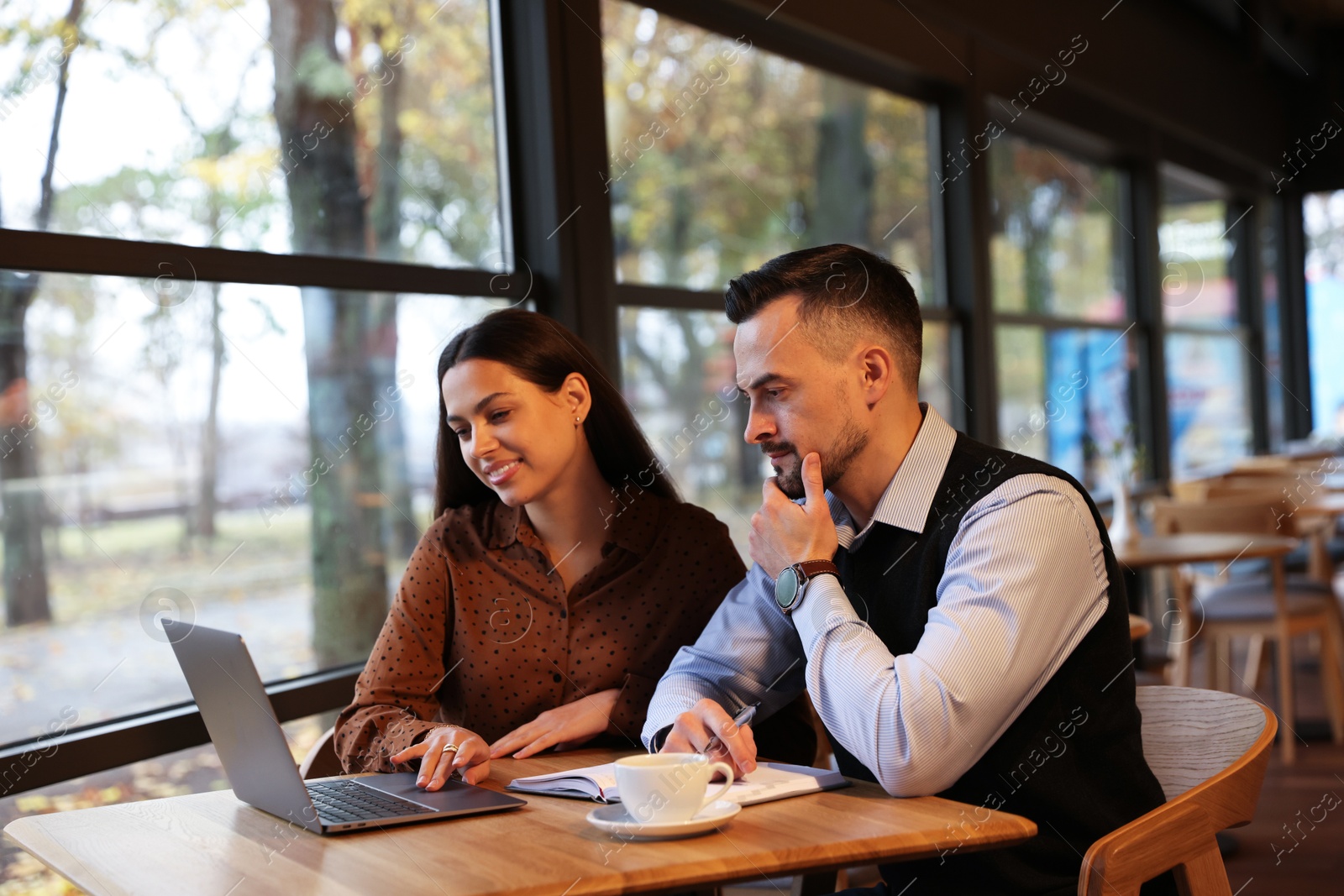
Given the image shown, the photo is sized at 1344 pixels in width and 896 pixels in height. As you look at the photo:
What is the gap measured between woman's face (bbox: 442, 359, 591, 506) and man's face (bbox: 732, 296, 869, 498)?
0.43 m

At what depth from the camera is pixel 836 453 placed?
5.17 ft

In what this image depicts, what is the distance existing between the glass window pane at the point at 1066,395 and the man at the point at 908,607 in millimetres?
3614

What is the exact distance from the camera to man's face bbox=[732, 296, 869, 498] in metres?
1.57

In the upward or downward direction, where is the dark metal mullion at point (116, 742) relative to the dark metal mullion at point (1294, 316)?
downward

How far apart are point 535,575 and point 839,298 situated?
0.70 metres

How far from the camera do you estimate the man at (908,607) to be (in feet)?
4.29

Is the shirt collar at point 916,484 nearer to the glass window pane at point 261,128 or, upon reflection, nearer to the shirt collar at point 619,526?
Answer: the shirt collar at point 619,526

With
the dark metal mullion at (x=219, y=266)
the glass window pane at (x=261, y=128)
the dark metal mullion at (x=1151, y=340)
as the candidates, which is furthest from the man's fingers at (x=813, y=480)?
the dark metal mullion at (x=1151, y=340)

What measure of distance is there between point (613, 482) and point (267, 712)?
91 centimetres

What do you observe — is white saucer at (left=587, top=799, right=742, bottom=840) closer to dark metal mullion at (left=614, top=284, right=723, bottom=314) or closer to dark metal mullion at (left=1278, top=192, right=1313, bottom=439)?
dark metal mullion at (left=614, top=284, right=723, bottom=314)

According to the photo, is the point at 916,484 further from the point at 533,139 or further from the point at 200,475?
the point at 533,139

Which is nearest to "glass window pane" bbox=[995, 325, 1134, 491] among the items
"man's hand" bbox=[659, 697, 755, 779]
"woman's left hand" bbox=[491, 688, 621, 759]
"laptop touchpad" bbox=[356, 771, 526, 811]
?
"woman's left hand" bbox=[491, 688, 621, 759]

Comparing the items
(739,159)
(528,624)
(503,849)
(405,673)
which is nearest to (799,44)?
(739,159)

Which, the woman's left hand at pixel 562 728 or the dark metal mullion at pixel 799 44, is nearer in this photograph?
the woman's left hand at pixel 562 728
